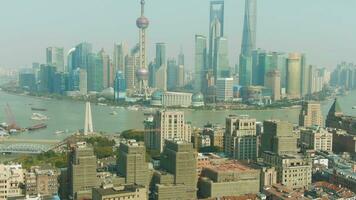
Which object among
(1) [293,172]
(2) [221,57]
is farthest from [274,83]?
(1) [293,172]

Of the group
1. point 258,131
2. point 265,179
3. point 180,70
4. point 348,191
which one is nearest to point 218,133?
point 258,131

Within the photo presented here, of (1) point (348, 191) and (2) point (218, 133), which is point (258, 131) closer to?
(2) point (218, 133)

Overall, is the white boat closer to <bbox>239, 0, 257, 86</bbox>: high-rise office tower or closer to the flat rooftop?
<bbox>239, 0, 257, 86</bbox>: high-rise office tower

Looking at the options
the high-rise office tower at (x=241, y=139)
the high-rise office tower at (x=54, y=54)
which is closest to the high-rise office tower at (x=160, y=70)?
the high-rise office tower at (x=54, y=54)

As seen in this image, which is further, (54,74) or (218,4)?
(218,4)

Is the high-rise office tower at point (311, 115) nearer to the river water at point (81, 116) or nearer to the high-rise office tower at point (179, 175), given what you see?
the river water at point (81, 116)

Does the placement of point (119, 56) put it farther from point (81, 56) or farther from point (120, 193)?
point (120, 193)
